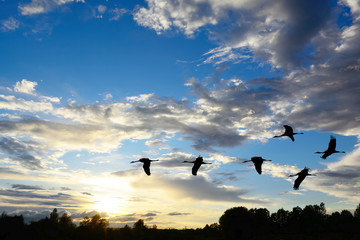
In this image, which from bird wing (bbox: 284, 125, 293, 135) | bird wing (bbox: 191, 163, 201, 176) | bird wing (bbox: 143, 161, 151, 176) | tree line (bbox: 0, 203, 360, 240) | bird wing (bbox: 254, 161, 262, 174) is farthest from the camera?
tree line (bbox: 0, 203, 360, 240)

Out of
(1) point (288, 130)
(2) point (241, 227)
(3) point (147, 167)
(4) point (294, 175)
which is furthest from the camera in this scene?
(2) point (241, 227)

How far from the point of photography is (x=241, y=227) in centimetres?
13538

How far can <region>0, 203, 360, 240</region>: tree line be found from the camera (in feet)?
411

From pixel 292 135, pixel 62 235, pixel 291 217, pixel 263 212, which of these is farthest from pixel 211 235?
pixel 292 135

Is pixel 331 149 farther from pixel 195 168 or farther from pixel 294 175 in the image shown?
pixel 195 168

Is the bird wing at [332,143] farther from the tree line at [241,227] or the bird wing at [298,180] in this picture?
the tree line at [241,227]

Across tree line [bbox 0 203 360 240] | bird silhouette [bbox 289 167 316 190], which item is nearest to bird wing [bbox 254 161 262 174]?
bird silhouette [bbox 289 167 316 190]

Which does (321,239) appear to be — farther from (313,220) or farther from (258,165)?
(258,165)

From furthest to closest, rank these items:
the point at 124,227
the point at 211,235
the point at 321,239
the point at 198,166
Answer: the point at 211,235 → the point at 124,227 → the point at 321,239 → the point at 198,166

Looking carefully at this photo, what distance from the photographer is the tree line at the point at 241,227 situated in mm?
125300

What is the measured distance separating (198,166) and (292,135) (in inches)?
365

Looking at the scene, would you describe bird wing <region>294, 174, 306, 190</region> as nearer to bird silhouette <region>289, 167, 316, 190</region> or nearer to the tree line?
bird silhouette <region>289, 167, 316, 190</region>

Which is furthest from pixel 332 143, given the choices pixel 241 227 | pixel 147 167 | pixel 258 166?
pixel 241 227

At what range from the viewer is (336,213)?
6796 inches
